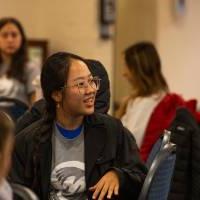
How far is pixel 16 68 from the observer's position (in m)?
4.27

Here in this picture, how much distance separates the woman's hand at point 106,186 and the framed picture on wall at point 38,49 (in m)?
2.95

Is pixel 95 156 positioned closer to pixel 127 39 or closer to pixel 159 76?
pixel 159 76

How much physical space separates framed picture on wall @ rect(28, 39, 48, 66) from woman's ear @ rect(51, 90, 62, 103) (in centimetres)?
275

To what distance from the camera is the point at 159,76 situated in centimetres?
395

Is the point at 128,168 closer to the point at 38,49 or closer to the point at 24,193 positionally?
the point at 24,193

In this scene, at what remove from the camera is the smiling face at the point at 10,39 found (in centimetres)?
435

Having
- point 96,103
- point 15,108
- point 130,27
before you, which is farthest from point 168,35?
point 96,103

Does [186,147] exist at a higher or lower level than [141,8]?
lower

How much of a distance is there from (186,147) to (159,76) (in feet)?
2.95

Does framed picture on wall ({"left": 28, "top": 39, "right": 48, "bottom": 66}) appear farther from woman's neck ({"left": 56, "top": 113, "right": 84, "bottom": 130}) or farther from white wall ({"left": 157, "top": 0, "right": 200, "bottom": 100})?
woman's neck ({"left": 56, "top": 113, "right": 84, "bottom": 130})

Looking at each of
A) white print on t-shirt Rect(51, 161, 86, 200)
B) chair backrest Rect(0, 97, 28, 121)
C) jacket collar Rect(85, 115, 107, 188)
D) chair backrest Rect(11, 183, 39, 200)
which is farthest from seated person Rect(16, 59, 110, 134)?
chair backrest Rect(11, 183, 39, 200)

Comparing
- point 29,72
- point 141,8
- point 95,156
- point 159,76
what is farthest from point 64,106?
point 141,8

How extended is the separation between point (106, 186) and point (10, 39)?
7.64 ft

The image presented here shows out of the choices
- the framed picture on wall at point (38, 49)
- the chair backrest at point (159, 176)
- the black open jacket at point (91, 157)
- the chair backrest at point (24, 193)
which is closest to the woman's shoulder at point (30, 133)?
the black open jacket at point (91, 157)
